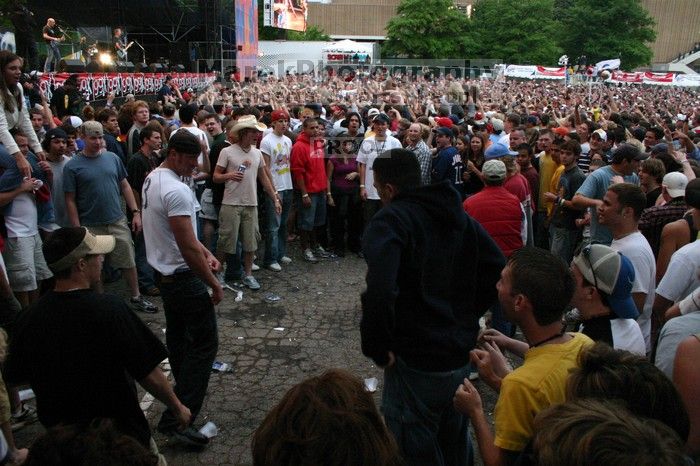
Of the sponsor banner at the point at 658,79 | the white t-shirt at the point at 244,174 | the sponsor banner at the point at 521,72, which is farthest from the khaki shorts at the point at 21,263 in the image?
the sponsor banner at the point at 521,72

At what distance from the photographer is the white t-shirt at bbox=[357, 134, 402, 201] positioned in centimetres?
789

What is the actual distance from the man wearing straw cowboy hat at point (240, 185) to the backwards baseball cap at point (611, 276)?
455 centimetres

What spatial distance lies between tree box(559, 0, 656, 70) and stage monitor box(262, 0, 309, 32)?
28.9 metres

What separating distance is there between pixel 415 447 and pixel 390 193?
1.22 meters

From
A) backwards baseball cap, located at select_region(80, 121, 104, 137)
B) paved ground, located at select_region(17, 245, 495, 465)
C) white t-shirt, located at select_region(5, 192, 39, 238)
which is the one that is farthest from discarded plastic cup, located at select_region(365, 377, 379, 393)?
backwards baseball cap, located at select_region(80, 121, 104, 137)

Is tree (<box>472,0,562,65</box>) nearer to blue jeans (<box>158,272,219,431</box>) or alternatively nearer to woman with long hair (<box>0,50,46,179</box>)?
woman with long hair (<box>0,50,46,179</box>)

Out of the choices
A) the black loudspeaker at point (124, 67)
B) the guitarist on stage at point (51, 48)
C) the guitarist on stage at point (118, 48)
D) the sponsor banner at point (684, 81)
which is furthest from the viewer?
the sponsor banner at point (684, 81)

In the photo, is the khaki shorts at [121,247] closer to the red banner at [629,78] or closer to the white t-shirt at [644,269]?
the white t-shirt at [644,269]

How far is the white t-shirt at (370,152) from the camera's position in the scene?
789 centimetres

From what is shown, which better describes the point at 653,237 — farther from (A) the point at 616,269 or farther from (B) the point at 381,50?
(B) the point at 381,50

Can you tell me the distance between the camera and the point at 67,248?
264 cm

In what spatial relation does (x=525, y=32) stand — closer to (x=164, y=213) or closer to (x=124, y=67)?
(x=124, y=67)

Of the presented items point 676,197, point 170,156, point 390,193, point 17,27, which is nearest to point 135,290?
point 170,156

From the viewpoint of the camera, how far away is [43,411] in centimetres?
265
